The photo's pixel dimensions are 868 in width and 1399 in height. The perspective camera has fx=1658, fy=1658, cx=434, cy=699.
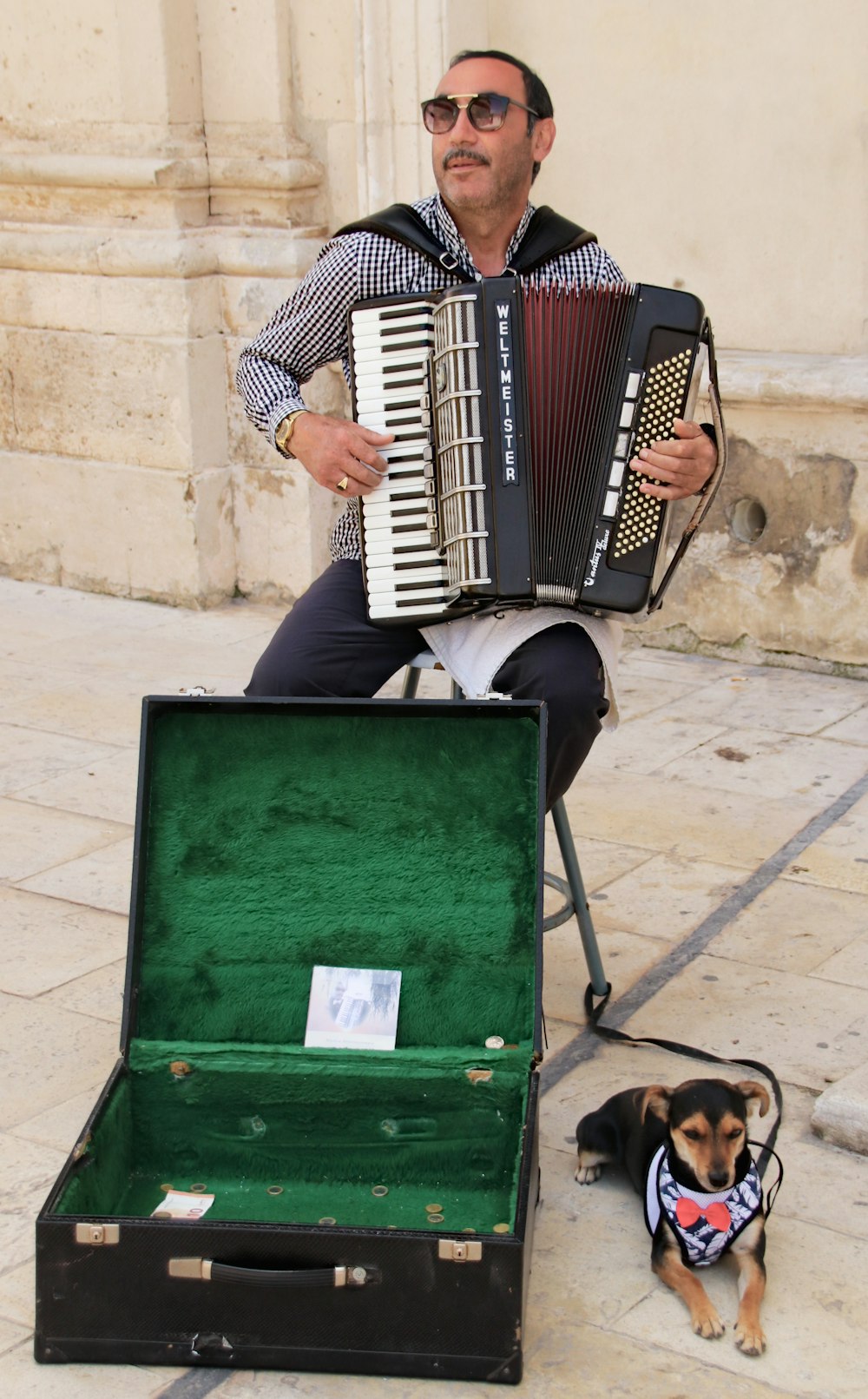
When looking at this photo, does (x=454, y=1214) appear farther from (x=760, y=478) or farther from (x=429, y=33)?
(x=429, y=33)

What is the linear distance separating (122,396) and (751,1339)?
4.65m

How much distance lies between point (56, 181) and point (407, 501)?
3.65m

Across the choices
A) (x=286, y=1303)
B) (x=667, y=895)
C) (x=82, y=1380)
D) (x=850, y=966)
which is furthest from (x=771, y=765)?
(x=82, y=1380)

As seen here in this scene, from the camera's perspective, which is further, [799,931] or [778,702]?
[778,702]

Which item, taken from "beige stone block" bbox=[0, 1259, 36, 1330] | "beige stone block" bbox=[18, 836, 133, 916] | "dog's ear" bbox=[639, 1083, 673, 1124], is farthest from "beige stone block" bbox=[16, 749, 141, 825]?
"dog's ear" bbox=[639, 1083, 673, 1124]

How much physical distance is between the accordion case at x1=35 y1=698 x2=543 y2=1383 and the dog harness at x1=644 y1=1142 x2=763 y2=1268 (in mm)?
208

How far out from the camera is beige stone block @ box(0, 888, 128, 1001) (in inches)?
138

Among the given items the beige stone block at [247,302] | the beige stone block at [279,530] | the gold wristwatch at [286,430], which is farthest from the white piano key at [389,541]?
the beige stone block at [247,302]

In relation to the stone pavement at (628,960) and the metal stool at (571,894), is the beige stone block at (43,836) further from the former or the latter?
the metal stool at (571,894)

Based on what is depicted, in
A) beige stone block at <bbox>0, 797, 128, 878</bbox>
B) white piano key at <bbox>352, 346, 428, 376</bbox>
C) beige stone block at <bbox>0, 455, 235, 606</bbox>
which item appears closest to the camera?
white piano key at <bbox>352, 346, 428, 376</bbox>

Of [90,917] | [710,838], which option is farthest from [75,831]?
[710,838]

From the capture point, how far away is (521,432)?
304 centimetres

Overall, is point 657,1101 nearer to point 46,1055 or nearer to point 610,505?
point 610,505

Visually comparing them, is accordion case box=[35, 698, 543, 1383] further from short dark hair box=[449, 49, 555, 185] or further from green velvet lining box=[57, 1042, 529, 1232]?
short dark hair box=[449, 49, 555, 185]
